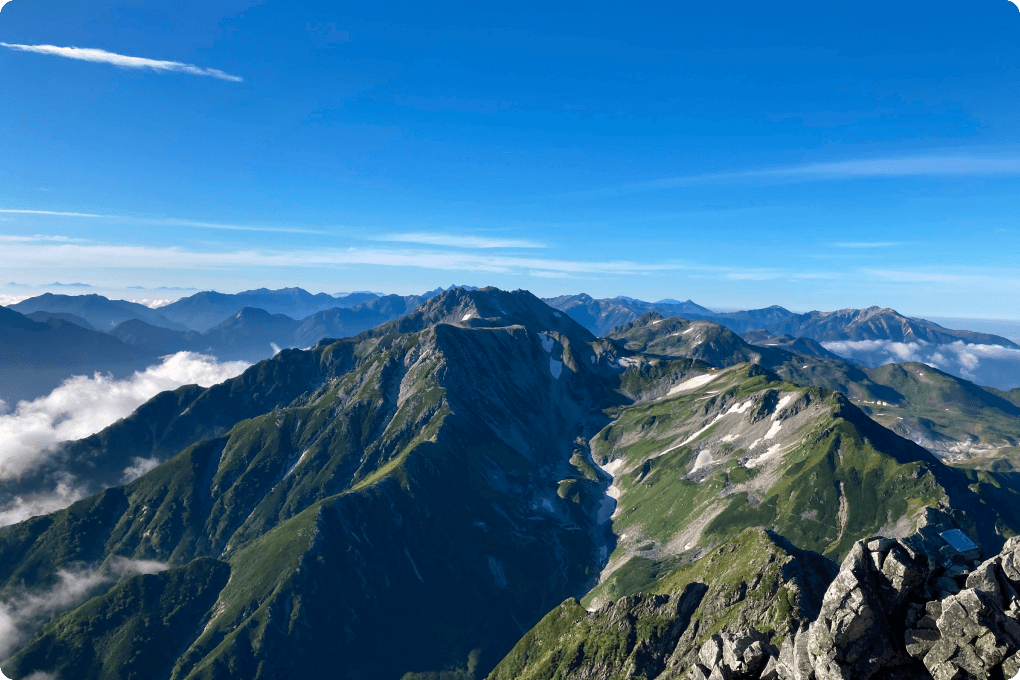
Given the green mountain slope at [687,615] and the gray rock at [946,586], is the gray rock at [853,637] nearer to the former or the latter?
the gray rock at [946,586]

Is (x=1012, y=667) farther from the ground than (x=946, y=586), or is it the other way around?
(x=946, y=586)

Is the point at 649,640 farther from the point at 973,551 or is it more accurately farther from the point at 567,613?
the point at 973,551

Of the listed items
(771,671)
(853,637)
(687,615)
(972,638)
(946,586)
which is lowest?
(687,615)

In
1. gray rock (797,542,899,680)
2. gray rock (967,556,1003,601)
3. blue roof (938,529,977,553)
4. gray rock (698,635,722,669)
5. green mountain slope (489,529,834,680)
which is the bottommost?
green mountain slope (489,529,834,680)

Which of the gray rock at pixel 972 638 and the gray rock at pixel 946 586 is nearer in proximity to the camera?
the gray rock at pixel 972 638

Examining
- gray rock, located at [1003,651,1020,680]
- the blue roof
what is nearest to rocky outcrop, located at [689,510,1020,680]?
gray rock, located at [1003,651,1020,680]

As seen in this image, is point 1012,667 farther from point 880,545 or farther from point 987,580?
point 880,545

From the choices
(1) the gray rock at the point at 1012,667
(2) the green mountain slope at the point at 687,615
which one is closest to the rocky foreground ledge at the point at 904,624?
(1) the gray rock at the point at 1012,667

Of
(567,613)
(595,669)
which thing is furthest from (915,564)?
(567,613)

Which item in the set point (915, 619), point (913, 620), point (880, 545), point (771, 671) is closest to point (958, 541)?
point (880, 545)

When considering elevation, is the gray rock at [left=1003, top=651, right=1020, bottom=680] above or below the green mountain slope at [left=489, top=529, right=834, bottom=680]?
above

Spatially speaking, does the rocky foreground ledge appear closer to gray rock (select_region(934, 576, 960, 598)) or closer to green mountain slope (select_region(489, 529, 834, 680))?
gray rock (select_region(934, 576, 960, 598))
